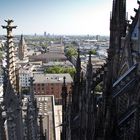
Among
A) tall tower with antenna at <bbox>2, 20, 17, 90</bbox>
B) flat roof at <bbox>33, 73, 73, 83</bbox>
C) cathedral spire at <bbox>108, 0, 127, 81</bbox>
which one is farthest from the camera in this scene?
flat roof at <bbox>33, 73, 73, 83</bbox>

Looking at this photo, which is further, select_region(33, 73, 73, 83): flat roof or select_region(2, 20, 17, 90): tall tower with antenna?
select_region(33, 73, 73, 83): flat roof

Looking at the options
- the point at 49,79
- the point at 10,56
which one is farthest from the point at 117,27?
the point at 49,79

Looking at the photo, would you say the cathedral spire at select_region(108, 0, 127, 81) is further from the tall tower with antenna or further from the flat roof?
the flat roof

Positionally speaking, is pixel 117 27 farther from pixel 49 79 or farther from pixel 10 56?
pixel 49 79

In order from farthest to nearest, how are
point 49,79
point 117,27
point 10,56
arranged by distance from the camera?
1. point 49,79
2. point 117,27
3. point 10,56

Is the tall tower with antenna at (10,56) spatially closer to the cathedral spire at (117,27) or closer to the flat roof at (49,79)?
the cathedral spire at (117,27)

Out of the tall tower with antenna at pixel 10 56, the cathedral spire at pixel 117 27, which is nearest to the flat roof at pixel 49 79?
the cathedral spire at pixel 117 27

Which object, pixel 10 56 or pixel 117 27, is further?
pixel 117 27

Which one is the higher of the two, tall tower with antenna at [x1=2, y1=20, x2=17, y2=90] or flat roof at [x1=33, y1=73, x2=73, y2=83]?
tall tower with antenna at [x1=2, y1=20, x2=17, y2=90]

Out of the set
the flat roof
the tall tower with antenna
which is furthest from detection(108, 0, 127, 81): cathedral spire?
the flat roof

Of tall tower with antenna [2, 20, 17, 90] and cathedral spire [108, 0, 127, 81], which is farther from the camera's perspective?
cathedral spire [108, 0, 127, 81]

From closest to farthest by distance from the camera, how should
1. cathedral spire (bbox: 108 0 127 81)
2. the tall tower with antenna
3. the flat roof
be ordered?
the tall tower with antenna → cathedral spire (bbox: 108 0 127 81) → the flat roof
